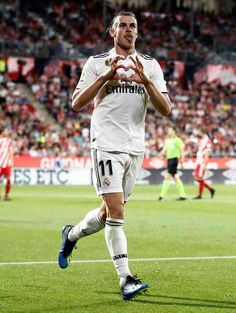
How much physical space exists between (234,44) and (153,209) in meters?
32.7

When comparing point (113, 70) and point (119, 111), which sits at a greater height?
point (113, 70)

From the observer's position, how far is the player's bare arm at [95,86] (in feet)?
25.8

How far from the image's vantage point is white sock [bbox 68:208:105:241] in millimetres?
8556

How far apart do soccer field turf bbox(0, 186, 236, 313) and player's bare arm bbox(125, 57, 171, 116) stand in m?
1.71

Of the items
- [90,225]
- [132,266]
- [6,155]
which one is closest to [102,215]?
[90,225]

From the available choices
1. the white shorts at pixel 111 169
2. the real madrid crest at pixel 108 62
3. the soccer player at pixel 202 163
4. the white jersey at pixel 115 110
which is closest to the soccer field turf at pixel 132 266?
the white shorts at pixel 111 169

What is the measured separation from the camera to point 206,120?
4638cm

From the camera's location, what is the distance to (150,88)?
7961 millimetres

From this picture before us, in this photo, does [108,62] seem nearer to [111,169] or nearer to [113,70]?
[113,70]

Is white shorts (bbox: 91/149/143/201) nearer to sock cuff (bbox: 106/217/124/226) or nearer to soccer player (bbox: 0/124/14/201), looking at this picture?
sock cuff (bbox: 106/217/124/226)

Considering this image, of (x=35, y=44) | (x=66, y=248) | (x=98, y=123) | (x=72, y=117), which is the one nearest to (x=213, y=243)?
(x=66, y=248)

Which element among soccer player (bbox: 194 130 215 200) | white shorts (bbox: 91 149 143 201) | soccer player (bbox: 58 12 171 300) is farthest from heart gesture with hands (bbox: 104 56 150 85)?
soccer player (bbox: 194 130 215 200)

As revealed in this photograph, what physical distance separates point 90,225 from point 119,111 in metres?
1.23

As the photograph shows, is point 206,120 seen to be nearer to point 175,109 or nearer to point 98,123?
point 175,109
